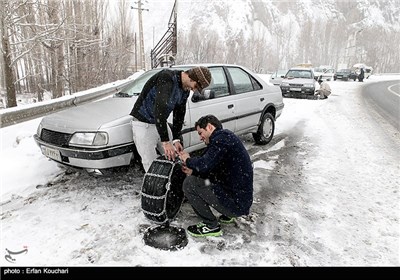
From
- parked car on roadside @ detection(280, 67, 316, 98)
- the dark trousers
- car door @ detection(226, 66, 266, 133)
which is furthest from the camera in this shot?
parked car on roadside @ detection(280, 67, 316, 98)

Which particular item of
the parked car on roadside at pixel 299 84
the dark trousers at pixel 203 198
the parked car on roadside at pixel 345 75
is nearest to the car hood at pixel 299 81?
the parked car on roadside at pixel 299 84

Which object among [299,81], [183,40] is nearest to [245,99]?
[299,81]

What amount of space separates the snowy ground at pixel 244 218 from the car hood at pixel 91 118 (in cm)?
89

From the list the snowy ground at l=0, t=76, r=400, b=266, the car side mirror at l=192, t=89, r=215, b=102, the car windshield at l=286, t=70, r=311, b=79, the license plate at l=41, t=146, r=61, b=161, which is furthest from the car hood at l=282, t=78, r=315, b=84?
the license plate at l=41, t=146, r=61, b=161

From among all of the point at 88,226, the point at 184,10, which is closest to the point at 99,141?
the point at 88,226

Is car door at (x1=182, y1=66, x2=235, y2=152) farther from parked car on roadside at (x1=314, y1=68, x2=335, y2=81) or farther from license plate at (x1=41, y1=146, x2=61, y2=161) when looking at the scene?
parked car on roadside at (x1=314, y1=68, x2=335, y2=81)

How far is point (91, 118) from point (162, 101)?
43.5 inches

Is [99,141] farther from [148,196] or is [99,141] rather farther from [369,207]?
[369,207]

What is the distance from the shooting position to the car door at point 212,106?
391 cm

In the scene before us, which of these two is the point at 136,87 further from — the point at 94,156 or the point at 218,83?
the point at 94,156

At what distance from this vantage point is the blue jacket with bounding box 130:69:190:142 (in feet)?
9.27

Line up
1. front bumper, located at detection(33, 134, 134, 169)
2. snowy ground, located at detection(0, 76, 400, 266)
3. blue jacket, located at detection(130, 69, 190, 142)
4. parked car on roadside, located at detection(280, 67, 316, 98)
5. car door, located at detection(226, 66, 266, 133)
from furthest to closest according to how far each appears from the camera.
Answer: parked car on roadside, located at detection(280, 67, 316, 98)
car door, located at detection(226, 66, 266, 133)
front bumper, located at detection(33, 134, 134, 169)
blue jacket, located at detection(130, 69, 190, 142)
snowy ground, located at detection(0, 76, 400, 266)

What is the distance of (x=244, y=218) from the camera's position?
321cm

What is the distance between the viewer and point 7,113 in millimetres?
5816
